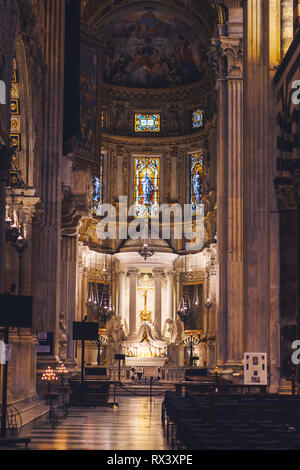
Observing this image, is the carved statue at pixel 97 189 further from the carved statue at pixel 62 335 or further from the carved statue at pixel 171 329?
the carved statue at pixel 62 335

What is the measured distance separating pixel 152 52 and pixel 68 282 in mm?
17698

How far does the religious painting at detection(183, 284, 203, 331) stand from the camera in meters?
40.6

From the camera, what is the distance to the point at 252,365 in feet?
57.2

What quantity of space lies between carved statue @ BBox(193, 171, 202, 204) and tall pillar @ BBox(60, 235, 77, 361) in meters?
12.6

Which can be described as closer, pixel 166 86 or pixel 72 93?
pixel 72 93

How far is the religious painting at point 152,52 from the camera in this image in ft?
138

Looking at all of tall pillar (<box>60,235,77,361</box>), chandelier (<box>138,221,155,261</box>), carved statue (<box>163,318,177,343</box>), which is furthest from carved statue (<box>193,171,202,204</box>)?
tall pillar (<box>60,235,77,361</box>)

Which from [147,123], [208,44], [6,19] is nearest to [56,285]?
[6,19]

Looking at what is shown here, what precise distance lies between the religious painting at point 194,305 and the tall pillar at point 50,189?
1998cm

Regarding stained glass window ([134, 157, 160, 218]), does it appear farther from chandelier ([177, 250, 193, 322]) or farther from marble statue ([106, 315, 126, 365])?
marble statue ([106, 315, 126, 365])

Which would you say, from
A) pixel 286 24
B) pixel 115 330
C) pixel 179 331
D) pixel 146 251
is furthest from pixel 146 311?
pixel 286 24

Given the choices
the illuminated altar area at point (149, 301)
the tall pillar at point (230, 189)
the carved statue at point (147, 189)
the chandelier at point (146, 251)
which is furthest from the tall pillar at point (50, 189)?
the carved statue at point (147, 189)
